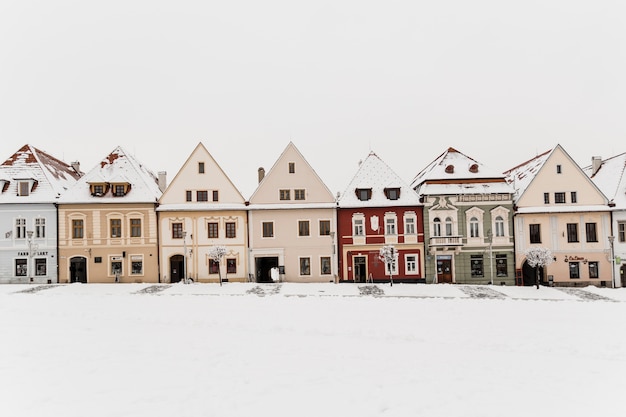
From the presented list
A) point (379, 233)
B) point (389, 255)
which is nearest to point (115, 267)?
point (379, 233)

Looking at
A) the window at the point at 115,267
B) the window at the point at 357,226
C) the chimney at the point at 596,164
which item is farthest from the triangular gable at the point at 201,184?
the chimney at the point at 596,164

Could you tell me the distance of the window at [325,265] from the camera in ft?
112

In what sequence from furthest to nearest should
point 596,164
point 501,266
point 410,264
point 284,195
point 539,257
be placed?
point 596,164, point 284,195, point 501,266, point 410,264, point 539,257

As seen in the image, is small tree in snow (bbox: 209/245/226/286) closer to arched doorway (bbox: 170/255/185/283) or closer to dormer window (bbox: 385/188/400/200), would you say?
arched doorway (bbox: 170/255/185/283)

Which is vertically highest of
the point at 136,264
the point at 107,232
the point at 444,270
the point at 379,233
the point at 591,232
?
the point at 107,232

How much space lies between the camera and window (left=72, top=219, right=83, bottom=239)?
109 feet

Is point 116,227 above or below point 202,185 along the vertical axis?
below

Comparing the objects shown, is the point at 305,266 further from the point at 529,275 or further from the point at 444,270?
the point at 529,275

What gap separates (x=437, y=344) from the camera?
1418 centimetres

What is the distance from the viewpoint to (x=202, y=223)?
3403 centimetres

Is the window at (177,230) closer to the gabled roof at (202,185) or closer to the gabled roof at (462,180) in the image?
the gabled roof at (202,185)

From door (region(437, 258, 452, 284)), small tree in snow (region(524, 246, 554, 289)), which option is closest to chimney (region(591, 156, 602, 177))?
small tree in snow (region(524, 246, 554, 289))

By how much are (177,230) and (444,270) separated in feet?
71.0

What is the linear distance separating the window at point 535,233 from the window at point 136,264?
3146cm
